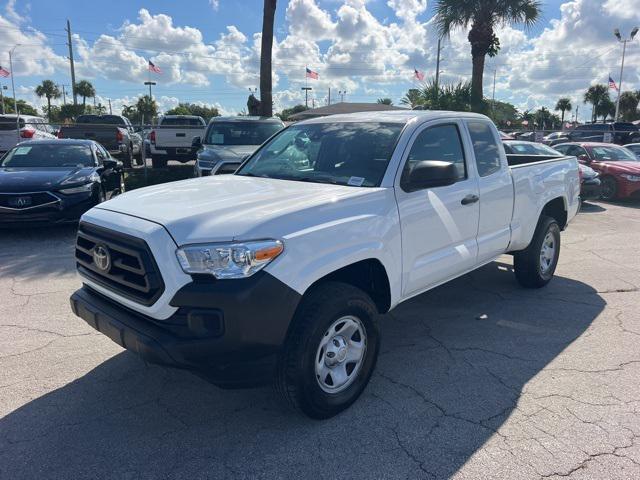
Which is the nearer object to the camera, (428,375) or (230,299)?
(230,299)

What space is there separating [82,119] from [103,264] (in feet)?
60.3

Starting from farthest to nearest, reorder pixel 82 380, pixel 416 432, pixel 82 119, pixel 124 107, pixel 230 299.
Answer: pixel 124 107, pixel 82 119, pixel 82 380, pixel 416 432, pixel 230 299

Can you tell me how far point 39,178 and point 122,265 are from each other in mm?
5768

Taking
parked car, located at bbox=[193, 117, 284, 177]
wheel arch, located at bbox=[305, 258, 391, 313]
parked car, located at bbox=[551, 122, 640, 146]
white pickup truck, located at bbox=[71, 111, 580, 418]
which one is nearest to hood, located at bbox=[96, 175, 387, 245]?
white pickup truck, located at bbox=[71, 111, 580, 418]

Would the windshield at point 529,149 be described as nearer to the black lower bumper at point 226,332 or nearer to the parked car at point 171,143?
the parked car at point 171,143

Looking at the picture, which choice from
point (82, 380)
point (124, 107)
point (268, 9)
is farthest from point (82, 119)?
point (124, 107)

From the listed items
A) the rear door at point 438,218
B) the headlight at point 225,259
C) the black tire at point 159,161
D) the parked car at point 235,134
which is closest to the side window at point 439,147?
the rear door at point 438,218

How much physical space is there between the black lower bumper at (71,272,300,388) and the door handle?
200cm

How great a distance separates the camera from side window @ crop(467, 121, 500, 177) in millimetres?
4617

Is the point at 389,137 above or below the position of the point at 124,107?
below

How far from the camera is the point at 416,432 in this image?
307cm

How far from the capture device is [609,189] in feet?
44.8

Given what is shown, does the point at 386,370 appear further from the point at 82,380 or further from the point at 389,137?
the point at 82,380

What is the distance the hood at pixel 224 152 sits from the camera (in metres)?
10.2
